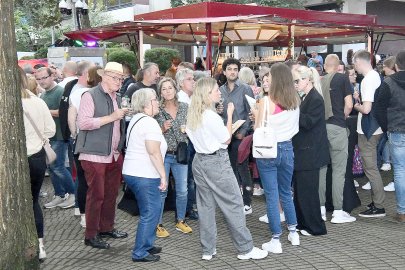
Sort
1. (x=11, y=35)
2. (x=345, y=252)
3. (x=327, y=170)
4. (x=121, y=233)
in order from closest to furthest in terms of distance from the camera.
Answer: (x=11, y=35)
(x=345, y=252)
(x=121, y=233)
(x=327, y=170)

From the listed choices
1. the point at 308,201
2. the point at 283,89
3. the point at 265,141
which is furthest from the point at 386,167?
the point at 265,141

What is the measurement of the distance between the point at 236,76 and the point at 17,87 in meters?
3.39

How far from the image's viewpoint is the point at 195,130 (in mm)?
5414

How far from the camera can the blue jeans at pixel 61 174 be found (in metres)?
8.20

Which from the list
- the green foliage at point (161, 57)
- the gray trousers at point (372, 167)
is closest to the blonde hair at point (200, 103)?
the gray trousers at point (372, 167)

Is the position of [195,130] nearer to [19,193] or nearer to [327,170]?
[19,193]

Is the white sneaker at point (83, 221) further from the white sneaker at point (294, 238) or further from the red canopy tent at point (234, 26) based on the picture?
the red canopy tent at point (234, 26)

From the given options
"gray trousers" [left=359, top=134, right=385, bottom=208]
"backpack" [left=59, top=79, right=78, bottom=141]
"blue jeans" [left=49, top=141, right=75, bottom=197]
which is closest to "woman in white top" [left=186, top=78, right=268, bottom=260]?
"gray trousers" [left=359, top=134, right=385, bottom=208]

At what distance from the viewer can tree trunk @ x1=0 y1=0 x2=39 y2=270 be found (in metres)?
4.63

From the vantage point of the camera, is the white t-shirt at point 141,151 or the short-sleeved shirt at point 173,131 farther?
the short-sleeved shirt at point 173,131

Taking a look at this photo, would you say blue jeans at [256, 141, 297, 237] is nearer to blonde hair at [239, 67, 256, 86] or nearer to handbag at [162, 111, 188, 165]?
handbag at [162, 111, 188, 165]

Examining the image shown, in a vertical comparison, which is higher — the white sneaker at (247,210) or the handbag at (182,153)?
the handbag at (182,153)

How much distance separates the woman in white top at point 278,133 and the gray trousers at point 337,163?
102cm

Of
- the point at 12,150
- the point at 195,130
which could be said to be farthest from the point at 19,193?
the point at 195,130
